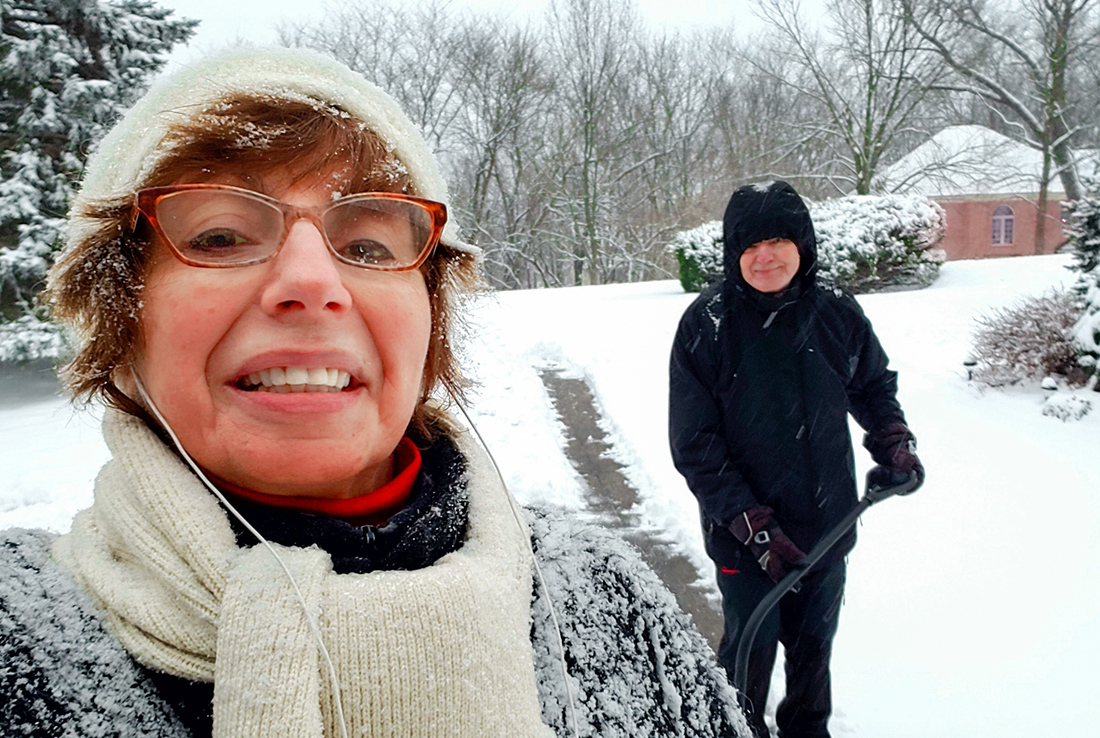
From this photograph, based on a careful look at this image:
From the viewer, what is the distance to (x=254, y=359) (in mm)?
1009

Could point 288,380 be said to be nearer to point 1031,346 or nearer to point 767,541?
point 767,541

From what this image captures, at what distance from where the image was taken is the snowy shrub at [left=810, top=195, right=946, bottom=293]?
13.2 meters

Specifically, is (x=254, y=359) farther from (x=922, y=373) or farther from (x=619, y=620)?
(x=922, y=373)

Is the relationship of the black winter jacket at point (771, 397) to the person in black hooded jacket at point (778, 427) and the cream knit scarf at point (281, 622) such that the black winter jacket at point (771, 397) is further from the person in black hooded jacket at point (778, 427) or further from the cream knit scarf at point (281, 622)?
the cream knit scarf at point (281, 622)

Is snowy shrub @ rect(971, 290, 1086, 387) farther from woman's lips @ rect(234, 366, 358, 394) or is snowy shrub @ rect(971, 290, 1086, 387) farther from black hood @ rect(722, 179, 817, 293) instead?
woman's lips @ rect(234, 366, 358, 394)

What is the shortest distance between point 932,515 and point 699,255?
10235 mm

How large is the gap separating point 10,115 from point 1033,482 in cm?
1148

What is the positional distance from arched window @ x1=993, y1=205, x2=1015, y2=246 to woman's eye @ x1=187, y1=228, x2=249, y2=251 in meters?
43.5

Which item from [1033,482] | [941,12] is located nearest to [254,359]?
[1033,482]

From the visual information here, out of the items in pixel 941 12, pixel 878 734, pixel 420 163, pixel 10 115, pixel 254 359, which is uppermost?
pixel 941 12

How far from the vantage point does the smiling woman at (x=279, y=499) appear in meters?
0.88

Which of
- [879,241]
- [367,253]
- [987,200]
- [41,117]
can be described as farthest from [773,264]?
[987,200]

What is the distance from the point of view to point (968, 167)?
24375 millimetres

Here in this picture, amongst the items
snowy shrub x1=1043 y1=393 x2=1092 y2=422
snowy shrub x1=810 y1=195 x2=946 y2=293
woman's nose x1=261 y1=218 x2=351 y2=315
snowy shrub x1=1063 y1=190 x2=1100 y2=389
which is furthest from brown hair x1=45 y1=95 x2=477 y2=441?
snowy shrub x1=810 y1=195 x2=946 y2=293
